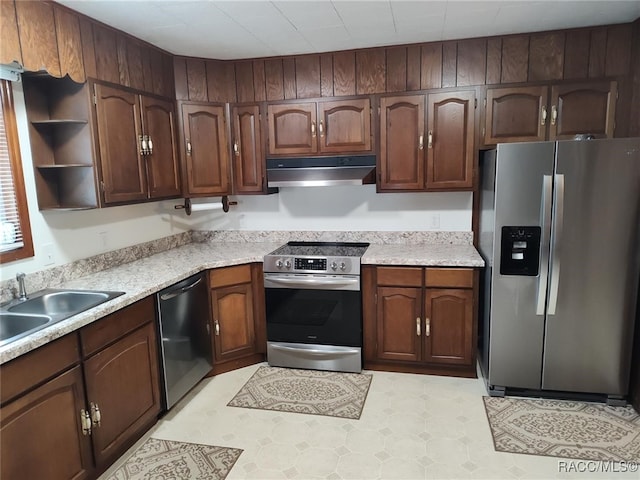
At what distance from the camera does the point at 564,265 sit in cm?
256

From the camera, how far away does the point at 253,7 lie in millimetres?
2326

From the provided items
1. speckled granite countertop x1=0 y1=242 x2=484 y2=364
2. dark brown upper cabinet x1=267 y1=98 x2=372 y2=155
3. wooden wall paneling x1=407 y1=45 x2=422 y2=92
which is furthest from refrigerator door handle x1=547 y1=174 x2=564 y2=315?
dark brown upper cabinet x1=267 y1=98 x2=372 y2=155

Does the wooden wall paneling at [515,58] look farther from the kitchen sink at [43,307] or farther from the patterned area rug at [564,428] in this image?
the kitchen sink at [43,307]

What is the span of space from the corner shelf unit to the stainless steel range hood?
131 cm

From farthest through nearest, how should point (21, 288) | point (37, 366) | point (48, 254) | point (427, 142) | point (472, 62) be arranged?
point (427, 142)
point (472, 62)
point (48, 254)
point (21, 288)
point (37, 366)

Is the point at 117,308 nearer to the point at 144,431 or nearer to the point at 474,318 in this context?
the point at 144,431

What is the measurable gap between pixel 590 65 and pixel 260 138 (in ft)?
7.76

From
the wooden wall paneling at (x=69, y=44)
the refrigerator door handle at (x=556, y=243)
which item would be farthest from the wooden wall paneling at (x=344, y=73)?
the wooden wall paneling at (x=69, y=44)

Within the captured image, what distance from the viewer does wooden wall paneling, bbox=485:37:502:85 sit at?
2.94 metres

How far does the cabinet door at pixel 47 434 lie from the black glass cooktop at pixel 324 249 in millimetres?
1670

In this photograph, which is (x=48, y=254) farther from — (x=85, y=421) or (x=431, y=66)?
(x=431, y=66)

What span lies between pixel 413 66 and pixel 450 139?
59 centimetres

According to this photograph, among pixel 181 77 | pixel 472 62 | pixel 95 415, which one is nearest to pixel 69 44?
pixel 181 77

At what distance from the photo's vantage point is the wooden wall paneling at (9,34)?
194 cm
